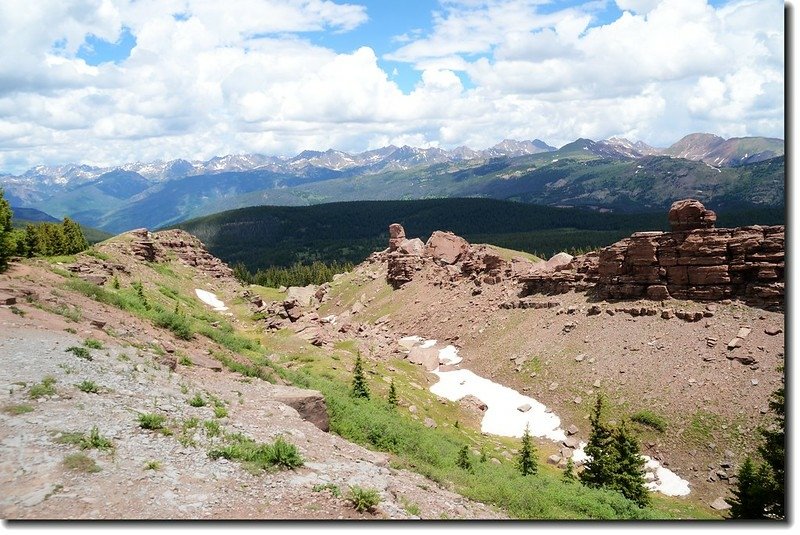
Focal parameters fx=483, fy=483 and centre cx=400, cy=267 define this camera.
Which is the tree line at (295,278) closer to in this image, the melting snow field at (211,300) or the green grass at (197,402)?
the melting snow field at (211,300)

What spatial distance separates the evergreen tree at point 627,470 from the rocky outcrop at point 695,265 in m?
30.4

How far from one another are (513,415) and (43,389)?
133ft

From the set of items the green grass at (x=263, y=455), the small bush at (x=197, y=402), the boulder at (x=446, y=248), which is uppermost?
the small bush at (x=197, y=402)

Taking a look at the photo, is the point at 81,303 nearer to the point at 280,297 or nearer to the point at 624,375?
the point at 624,375

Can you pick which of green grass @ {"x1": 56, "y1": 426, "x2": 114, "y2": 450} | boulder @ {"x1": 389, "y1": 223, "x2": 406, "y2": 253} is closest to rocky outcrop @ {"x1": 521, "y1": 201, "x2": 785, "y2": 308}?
boulder @ {"x1": 389, "y1": 223, "x2": 406, "y2": 253}

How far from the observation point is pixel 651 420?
130ft

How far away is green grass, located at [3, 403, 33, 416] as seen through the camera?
39.2 ft

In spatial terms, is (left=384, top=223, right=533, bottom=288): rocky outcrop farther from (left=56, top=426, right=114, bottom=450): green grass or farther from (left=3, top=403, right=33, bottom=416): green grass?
(left=3, top=403, right=33, bottom=416): green grass

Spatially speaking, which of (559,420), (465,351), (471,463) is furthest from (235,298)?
(471,463)

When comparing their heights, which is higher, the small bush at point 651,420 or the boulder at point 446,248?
the boulder at point 446,248

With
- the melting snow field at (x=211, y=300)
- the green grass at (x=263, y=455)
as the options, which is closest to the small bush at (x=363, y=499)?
the green grass at (x=263, y=455)

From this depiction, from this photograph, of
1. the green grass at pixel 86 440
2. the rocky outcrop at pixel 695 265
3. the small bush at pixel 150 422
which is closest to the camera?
the green grass at pixel 86 440

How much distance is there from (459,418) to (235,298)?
2346 inches

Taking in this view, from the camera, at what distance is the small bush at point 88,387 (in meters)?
14.2
